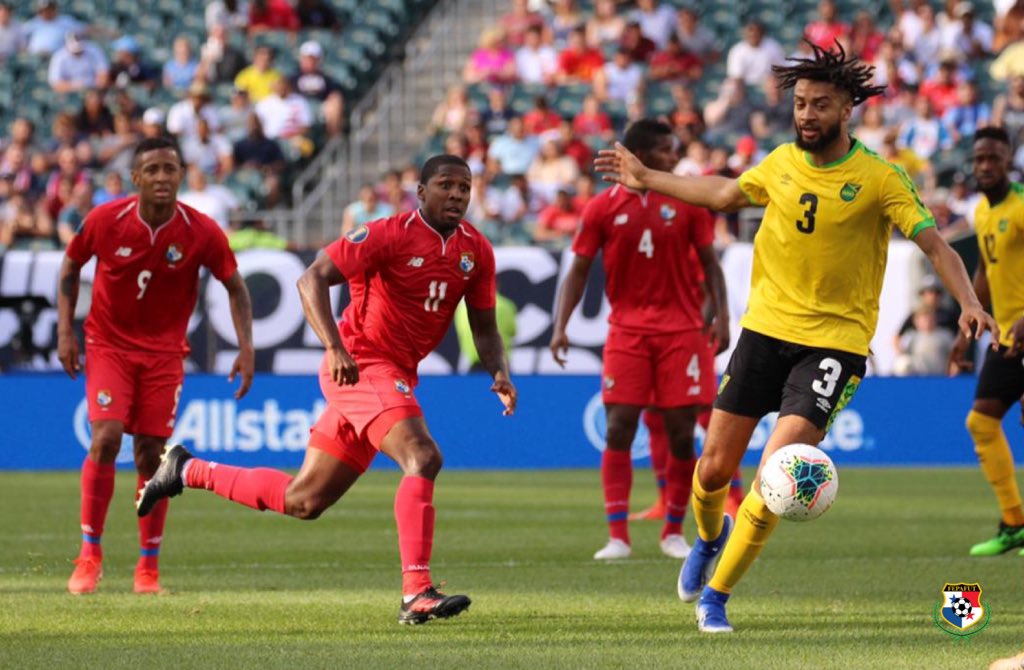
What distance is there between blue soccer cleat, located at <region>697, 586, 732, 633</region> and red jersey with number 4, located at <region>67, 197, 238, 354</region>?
132 inches

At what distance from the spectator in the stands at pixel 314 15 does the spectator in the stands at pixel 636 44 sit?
4.89 metres

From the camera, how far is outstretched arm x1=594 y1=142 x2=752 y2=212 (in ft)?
25.6

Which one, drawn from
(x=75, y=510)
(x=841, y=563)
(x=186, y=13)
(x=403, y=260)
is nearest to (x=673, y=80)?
(x=186, y=13)

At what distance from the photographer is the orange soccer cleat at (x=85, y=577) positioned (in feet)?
30.7

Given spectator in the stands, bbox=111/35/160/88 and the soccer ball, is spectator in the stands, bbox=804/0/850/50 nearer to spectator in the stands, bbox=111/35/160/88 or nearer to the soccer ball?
spectator in the stands, bbox=111/35/160/88

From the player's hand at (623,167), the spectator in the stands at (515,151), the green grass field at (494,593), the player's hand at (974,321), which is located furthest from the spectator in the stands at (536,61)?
the player's hand at (974,321)

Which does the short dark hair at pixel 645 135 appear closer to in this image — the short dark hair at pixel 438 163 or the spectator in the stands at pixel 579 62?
the short dark hair at pixel 438 163

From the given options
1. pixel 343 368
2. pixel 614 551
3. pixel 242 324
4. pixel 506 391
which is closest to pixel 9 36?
Answer: pixel 614 551

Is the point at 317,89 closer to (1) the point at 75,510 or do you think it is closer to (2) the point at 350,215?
(2) the point at 350,215

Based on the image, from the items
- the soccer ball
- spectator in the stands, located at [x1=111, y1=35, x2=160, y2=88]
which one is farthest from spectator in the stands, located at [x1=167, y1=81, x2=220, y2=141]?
the soccer ball

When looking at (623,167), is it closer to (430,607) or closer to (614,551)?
(430,607)

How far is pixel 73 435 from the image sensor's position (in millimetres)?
18641

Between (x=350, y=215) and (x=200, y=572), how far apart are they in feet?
36.9

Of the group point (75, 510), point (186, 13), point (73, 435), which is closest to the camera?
point (75, 510)
